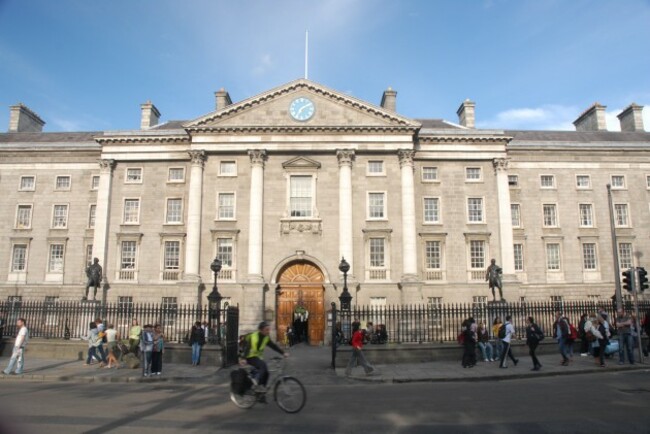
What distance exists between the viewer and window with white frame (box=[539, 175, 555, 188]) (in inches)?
1566

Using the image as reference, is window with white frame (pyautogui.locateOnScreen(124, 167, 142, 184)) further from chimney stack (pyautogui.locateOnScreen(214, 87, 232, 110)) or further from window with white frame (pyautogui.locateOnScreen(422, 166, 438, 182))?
window with white frame (pyautogui.locateOnScreen(422, 166, 438, 182))

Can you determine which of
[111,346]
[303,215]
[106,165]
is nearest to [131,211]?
[106,165]

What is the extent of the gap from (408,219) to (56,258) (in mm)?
26079

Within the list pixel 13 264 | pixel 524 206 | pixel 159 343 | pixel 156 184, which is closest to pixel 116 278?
pixel 156 184

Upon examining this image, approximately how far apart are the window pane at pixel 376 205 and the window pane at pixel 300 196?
417cm

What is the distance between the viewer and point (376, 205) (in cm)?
3534

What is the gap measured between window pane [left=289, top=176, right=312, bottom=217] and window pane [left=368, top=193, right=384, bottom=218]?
417 cm

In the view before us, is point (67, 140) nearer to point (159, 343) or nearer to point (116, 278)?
point (116, 278)

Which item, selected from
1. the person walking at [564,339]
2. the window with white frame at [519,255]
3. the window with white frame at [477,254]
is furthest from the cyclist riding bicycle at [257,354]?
the window with white frame at [519,255]

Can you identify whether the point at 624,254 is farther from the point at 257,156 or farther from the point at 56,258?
the point at 56,258

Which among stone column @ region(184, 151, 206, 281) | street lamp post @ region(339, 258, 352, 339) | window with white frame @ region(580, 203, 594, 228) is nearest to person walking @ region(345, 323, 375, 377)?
street lamp post @ region(339, 258, 352, 339)

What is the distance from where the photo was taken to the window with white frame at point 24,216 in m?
38.9

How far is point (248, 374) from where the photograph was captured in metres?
11.1

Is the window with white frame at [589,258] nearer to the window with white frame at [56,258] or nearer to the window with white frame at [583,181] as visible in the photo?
the window with white frame at [583,181]
